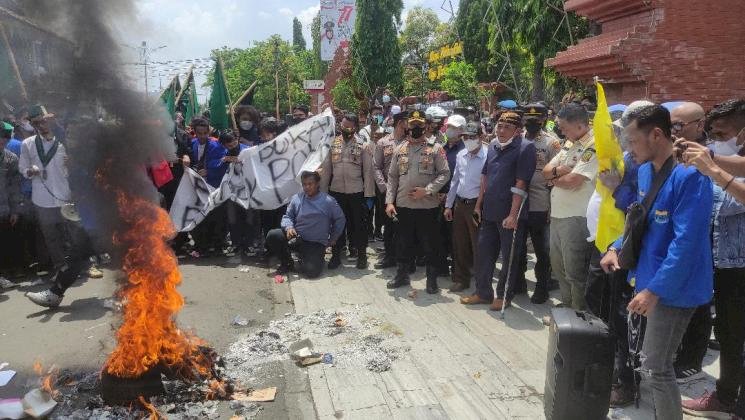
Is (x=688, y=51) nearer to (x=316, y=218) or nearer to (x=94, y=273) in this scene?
(x=316, y=218)

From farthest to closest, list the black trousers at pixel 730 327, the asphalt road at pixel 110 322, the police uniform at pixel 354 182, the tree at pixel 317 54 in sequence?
the tree at pixel 317 54 → the police uniform at pixel 354 182 → the asphalt road at pixel 110 322 → the black trousers at pixel 730 327

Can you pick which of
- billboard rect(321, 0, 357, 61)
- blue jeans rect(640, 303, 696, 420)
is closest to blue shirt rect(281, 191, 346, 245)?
→ blue jeans rect(640, 303, 696, 420)

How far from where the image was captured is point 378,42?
41.9 metres

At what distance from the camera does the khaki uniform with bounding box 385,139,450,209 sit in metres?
6.68

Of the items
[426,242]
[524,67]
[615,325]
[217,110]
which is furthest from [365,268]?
[524,67]

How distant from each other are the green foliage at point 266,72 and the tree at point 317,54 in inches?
63.2

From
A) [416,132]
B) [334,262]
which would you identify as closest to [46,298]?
[334,262]

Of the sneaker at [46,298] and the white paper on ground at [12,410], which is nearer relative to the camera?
the white paper on ground at [12,410]

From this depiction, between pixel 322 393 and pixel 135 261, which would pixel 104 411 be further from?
pixel 322 393

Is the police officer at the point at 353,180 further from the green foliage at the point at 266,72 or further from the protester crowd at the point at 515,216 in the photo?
the green foliage at the point at 266,72

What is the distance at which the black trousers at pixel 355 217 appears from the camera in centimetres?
807

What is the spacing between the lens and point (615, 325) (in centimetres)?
410

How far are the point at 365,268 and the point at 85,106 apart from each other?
444 cm

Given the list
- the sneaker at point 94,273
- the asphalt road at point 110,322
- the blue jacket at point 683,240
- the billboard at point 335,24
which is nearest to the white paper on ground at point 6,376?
the asphalt road at point 110,322
